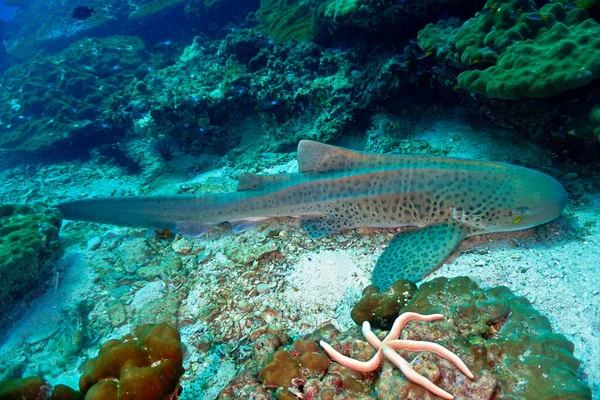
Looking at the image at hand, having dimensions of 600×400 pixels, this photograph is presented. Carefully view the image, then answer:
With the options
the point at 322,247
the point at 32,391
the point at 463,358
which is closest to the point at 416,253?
the point at 322,247

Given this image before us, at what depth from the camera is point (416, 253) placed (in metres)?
3.86

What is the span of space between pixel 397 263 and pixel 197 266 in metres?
2.87

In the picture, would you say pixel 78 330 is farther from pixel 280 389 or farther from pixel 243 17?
pixel 243 17

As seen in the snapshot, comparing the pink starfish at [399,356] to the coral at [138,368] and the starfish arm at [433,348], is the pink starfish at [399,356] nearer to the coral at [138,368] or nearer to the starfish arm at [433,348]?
the starfish arm at [433,348]

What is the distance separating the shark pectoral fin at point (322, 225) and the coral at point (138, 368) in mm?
2580

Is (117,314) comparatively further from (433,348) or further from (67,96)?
(67,96)

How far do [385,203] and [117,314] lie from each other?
397 cm

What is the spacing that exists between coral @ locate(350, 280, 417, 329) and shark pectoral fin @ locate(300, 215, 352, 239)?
1827 millimetres

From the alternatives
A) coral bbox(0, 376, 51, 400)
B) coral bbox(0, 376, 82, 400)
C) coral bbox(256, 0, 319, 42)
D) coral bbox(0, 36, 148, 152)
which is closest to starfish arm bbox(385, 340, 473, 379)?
coral bbox(0, 376, 82, 400)

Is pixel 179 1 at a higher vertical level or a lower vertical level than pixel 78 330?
higher

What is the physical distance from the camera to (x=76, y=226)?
717 centimetres

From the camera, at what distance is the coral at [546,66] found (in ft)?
12.1

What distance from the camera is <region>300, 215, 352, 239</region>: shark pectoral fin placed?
469 cm

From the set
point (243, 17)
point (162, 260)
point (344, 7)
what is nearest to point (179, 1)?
point (243, 17)
